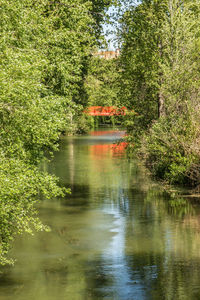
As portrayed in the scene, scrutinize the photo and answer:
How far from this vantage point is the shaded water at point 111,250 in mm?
12070

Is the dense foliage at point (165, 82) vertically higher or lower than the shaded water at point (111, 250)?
higher

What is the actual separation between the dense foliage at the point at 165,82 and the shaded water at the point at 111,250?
1.66 meters

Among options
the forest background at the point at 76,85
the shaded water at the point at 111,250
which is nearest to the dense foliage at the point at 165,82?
the forest background at the point at 76,85

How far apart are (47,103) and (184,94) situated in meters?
12.7

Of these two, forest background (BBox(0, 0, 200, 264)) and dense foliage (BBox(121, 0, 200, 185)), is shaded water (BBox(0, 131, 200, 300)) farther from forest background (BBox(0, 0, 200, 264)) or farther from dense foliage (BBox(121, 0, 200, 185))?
dense foliage (BBox(121, 0, 200, 185))

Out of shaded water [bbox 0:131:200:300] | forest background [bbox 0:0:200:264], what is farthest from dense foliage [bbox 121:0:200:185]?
shaded water [bbox 0:131:200:300]

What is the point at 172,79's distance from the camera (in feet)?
Answer: 87.8

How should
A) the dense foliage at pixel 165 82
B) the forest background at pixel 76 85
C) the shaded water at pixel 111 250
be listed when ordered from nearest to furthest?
the forest background at pixel 76 85 → the shaded water at pixel 111 250 → the dense foliage at pixel 165 82

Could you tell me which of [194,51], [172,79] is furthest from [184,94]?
[194,51]

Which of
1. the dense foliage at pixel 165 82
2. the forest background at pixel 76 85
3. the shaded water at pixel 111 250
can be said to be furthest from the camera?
the dense foliage at pixel 165 82

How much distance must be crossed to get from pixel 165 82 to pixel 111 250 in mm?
13682

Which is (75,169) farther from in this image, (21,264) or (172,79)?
(21,264)

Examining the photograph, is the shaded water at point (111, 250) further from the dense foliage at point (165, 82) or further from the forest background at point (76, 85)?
the dense foliage at point (165, 82)

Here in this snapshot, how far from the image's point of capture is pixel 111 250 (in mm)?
15227
